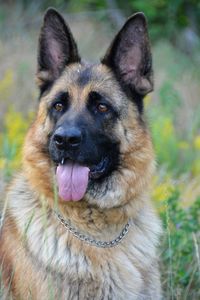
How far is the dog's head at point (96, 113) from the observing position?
4.66 meters

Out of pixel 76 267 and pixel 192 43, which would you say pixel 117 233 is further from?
pixel 192 43

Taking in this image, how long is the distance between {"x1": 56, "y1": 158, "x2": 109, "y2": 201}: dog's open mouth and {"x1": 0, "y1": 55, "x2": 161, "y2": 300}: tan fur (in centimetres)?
8

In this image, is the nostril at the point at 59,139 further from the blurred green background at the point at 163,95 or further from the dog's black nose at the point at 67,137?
the blurred green background at the point at 163,95

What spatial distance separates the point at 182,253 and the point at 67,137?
1797 mm

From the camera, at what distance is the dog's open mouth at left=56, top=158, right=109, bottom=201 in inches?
182

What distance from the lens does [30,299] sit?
4.48 m

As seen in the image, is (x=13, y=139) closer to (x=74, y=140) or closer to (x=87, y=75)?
(x=87, y=75)

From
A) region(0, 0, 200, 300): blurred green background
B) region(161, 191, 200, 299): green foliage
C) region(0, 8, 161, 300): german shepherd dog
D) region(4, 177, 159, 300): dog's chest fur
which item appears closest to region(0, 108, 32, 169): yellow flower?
region(0, 0, 200, 300): blurred green background

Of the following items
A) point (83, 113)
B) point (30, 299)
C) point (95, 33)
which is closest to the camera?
point (30, 299)

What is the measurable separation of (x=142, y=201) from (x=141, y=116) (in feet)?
2.03

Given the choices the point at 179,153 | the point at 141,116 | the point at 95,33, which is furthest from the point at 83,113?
the point at 95,33

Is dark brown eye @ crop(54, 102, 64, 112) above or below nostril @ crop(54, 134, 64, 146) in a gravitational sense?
above

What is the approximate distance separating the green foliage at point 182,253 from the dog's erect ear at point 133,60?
1132mm

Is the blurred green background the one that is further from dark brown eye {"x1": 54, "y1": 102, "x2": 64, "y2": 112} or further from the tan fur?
dark brown eye {"x1": 54, "y1": 102, "x2": 64, "y2": 112}
